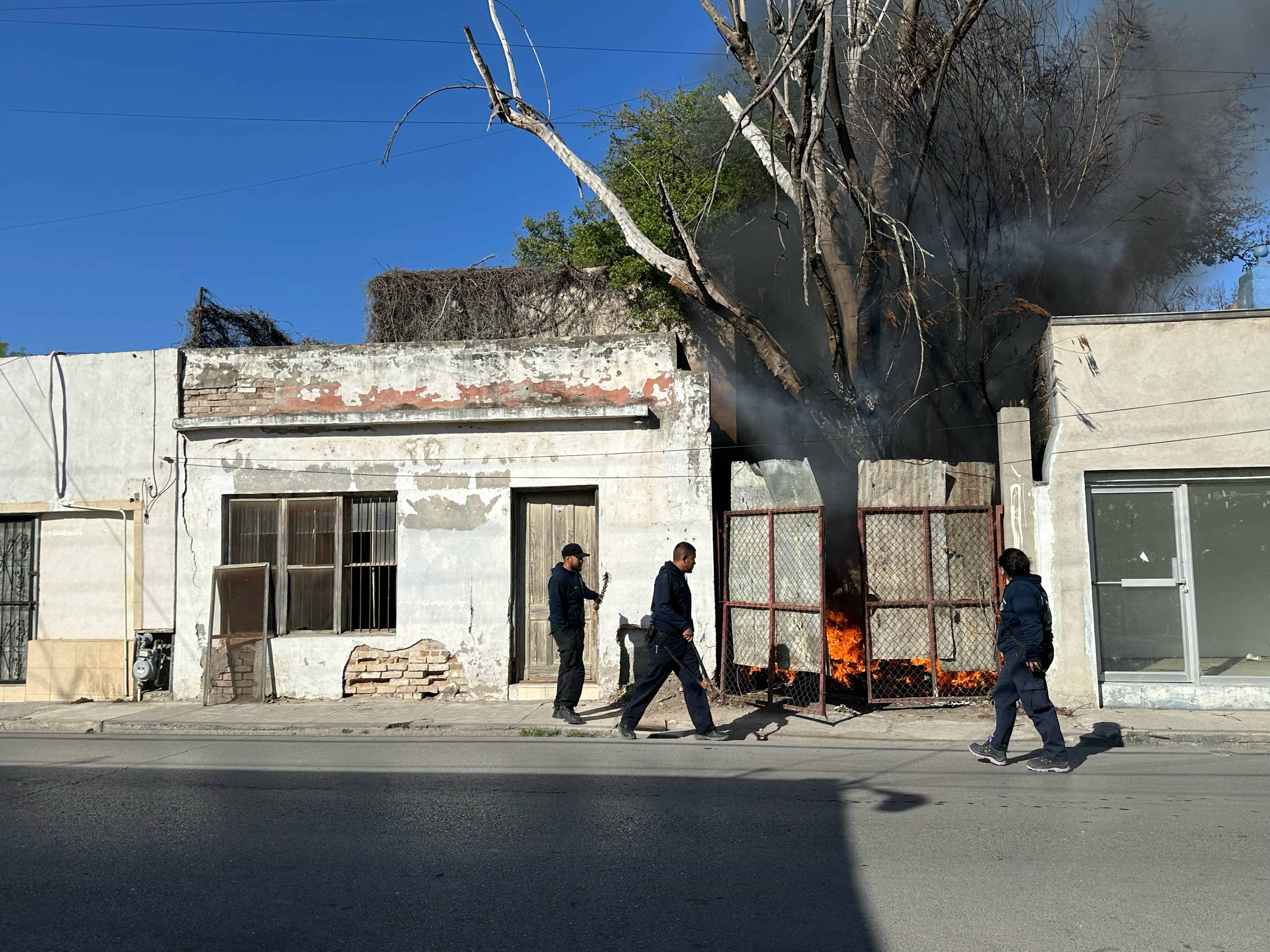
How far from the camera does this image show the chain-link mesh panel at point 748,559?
33.3 ft

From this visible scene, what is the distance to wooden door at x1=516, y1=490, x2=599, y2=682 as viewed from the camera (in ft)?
36.1

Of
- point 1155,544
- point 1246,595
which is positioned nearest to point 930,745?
point 1155,544

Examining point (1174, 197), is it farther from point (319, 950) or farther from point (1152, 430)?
point (319, 950)

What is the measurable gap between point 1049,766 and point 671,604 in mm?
3234

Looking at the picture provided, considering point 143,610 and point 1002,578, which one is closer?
point 1002,578

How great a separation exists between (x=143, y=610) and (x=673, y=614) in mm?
7011

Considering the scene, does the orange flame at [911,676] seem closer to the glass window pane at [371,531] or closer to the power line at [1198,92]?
the glass window pane at [371,531]

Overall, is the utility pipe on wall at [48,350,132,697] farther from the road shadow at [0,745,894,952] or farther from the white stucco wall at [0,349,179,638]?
the road shadow at [0,745,894,952]

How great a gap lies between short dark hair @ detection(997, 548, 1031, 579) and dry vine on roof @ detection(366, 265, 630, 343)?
30.1 feet

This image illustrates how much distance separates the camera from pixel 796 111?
1420cm

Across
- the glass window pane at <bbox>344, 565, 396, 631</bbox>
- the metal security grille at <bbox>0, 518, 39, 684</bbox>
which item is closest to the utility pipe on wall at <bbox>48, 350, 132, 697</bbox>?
the metal security grille at <bbox>0, 518, 39, 684</bbox>

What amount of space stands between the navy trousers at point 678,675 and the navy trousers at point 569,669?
3.38 ft

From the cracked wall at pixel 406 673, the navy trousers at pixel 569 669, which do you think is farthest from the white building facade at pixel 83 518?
the navy trousers at pixel 569 669

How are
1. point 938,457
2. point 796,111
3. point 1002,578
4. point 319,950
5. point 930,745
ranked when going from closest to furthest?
point 319,950
point 930,745
point 1002,578
point 938,457
point 796,111
